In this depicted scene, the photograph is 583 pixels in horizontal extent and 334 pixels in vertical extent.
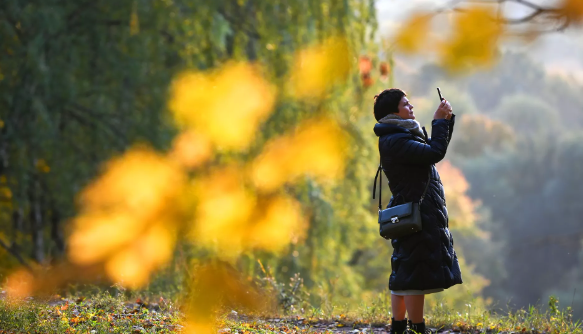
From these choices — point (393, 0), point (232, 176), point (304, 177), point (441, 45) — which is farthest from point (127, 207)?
point (441, 45)

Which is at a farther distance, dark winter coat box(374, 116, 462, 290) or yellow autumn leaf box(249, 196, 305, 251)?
yellow autumn leaf box(249, 196, 305, 251)

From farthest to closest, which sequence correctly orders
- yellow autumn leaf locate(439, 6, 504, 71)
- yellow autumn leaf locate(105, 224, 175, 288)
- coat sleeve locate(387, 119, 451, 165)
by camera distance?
yellow autumn leaf locate(105, 224, 175, 288) → yellow autumn leaf locate(439, 6, 504, 71) → coat sleeve locate(387, 119, 451, 165)

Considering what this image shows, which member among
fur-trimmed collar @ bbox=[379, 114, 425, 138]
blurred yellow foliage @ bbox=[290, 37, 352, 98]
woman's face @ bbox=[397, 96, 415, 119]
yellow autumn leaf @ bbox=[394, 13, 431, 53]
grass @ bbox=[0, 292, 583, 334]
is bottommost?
grass @ bbox=[0, 292, 583, 334]

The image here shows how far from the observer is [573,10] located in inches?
146

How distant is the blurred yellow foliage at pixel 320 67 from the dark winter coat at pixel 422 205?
15.6ft

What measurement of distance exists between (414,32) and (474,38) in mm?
411

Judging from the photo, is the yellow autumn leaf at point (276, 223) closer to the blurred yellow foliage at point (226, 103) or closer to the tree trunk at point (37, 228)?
the blurred yellow foliage at point (226, 103)

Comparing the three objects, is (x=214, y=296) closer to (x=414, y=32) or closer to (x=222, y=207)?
(x=414, y=32)

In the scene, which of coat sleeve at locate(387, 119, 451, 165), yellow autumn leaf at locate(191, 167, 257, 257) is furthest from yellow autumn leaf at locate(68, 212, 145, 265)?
coat sleeve at locate(387, 119, 451, 165)

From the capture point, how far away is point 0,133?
912 cm

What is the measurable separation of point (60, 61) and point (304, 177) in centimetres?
354

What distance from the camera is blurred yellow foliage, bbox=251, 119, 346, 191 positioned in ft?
28.8

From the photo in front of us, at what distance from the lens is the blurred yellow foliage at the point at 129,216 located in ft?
28.5

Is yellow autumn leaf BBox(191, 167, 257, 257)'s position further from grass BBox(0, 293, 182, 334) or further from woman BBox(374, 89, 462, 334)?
woman BBox(374, 89, 462, 334)
